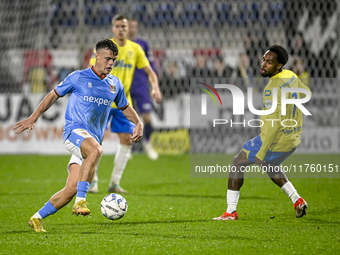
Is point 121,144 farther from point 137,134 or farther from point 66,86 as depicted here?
point 66,86

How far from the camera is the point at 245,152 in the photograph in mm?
4648

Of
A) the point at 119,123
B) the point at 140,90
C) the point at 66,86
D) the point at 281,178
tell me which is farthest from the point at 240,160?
the point at 140,90

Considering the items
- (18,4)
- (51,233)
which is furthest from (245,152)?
(18,4)

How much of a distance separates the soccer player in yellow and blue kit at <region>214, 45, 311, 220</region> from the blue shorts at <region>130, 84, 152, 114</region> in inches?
177

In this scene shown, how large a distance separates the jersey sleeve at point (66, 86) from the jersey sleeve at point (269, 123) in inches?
66.1

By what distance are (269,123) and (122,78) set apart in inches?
96.1

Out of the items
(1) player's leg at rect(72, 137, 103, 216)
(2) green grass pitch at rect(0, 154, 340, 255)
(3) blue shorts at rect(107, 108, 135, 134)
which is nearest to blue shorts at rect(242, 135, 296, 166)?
(2) green grass pitch at rect(0, 154, 340, 255)

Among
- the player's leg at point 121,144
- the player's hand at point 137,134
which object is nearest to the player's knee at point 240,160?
the player's hand at point 137,134

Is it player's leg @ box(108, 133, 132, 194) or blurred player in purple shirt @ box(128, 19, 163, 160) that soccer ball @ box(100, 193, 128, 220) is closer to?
player's leg @ box(108, 133, 132, 194)

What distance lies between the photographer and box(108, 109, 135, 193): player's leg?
629 centimetres

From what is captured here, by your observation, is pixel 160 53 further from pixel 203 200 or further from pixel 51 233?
pixel 51 233

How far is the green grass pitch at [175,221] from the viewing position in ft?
11.4

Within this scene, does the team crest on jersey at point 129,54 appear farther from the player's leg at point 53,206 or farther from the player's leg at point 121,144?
the player's leg at point 53,206

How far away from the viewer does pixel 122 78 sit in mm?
6312
